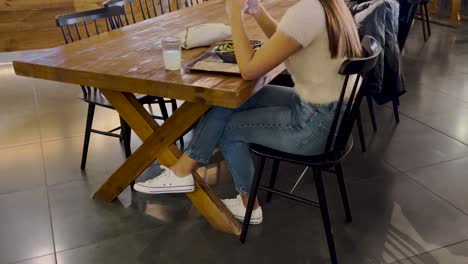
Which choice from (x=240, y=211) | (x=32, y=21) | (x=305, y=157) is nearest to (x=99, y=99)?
(x=240, y=211)

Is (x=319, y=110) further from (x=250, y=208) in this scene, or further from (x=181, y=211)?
(x=181, y=211)

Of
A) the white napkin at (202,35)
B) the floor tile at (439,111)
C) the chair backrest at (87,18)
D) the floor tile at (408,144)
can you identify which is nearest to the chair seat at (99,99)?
the chair backrest at (87,18)

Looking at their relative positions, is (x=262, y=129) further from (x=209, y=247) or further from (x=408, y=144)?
(x=408, y=144)

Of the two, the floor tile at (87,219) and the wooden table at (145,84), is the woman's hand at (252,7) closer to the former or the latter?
the wooden table at (145,84)

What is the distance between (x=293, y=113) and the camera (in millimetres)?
1889

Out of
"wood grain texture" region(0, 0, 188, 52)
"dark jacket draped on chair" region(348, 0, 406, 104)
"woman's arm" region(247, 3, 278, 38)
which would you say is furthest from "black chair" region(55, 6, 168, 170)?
"wood grain texture" region(0, 0, 188, 52)

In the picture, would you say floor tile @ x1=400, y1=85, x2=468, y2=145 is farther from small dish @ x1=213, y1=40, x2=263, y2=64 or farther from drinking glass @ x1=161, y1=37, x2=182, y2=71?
drinking glass @ x1=161, y1=37, x2=182, y2=71

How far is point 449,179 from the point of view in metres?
2.58

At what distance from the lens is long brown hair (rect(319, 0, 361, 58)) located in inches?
65.6

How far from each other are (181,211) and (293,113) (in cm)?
85

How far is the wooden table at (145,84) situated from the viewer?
1.70 meters

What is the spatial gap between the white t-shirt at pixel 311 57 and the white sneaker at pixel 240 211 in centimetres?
67

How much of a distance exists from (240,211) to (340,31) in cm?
100

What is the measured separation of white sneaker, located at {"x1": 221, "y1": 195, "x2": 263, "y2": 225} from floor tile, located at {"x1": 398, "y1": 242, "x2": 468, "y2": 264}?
2.20 feet
